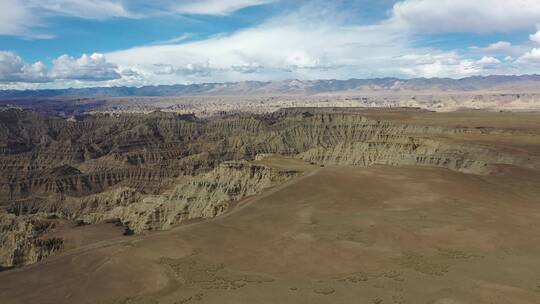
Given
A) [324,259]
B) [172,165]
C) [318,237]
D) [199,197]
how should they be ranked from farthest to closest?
[172,165], [199,197], [318,237], [324,259]

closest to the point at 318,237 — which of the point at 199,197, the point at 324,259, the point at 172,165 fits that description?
the point at 324,259

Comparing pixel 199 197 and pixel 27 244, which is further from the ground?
pixel 199 197

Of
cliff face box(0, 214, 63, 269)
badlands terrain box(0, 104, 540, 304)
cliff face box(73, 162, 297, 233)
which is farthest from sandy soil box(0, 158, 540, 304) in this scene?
cliff face box(0, 214, 63, 269)

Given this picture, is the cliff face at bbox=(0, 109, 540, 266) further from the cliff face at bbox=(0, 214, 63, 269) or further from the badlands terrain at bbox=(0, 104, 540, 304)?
the badlands terrain at bbox=(0, 104, 540, 304)

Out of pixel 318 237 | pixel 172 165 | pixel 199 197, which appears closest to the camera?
pixel 318 237

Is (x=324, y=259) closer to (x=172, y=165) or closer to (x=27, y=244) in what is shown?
(x=27, y=244)

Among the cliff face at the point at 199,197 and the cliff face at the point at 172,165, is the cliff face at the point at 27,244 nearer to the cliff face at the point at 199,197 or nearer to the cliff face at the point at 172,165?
the cliff face at the point at 172,165

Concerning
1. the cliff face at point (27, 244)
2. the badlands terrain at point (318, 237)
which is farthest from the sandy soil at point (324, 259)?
the cliff face at point (27, 244)
